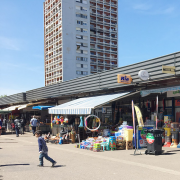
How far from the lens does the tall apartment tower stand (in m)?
86.1

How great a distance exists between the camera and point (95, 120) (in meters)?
16.6

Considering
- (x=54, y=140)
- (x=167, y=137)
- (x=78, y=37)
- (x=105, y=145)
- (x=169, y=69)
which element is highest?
(x=78, y=37)

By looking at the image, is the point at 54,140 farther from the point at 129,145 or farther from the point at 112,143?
the point at 129,145

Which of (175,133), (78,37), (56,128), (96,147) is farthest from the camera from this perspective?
(78,37)

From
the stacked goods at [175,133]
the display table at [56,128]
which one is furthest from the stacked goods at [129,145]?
the display table at [56,128]

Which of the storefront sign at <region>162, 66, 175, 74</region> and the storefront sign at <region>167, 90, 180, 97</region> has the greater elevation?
the storefront sign at <region>162, 66, 175, 74</region>

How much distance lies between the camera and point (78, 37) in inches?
3492

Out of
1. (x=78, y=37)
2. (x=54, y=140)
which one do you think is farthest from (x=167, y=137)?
(x=78, y=37)

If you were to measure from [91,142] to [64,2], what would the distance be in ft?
257

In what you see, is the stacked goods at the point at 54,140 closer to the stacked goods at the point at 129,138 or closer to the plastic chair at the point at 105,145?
the plastic chair at the point at 105,145

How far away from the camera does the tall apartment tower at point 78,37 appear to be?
282 ft

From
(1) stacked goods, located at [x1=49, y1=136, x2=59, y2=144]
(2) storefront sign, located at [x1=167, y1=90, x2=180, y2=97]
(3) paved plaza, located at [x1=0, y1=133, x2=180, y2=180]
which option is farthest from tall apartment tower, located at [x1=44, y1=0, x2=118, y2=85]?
(3) paved plaza, located at [x1=0, y1=133, x2=180, y2=180]

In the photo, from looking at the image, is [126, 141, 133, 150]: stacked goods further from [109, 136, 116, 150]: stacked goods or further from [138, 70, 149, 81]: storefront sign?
[138, 70, 149, 81]: storefront sign

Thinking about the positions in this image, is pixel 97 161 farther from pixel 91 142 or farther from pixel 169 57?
pixel 169 57
